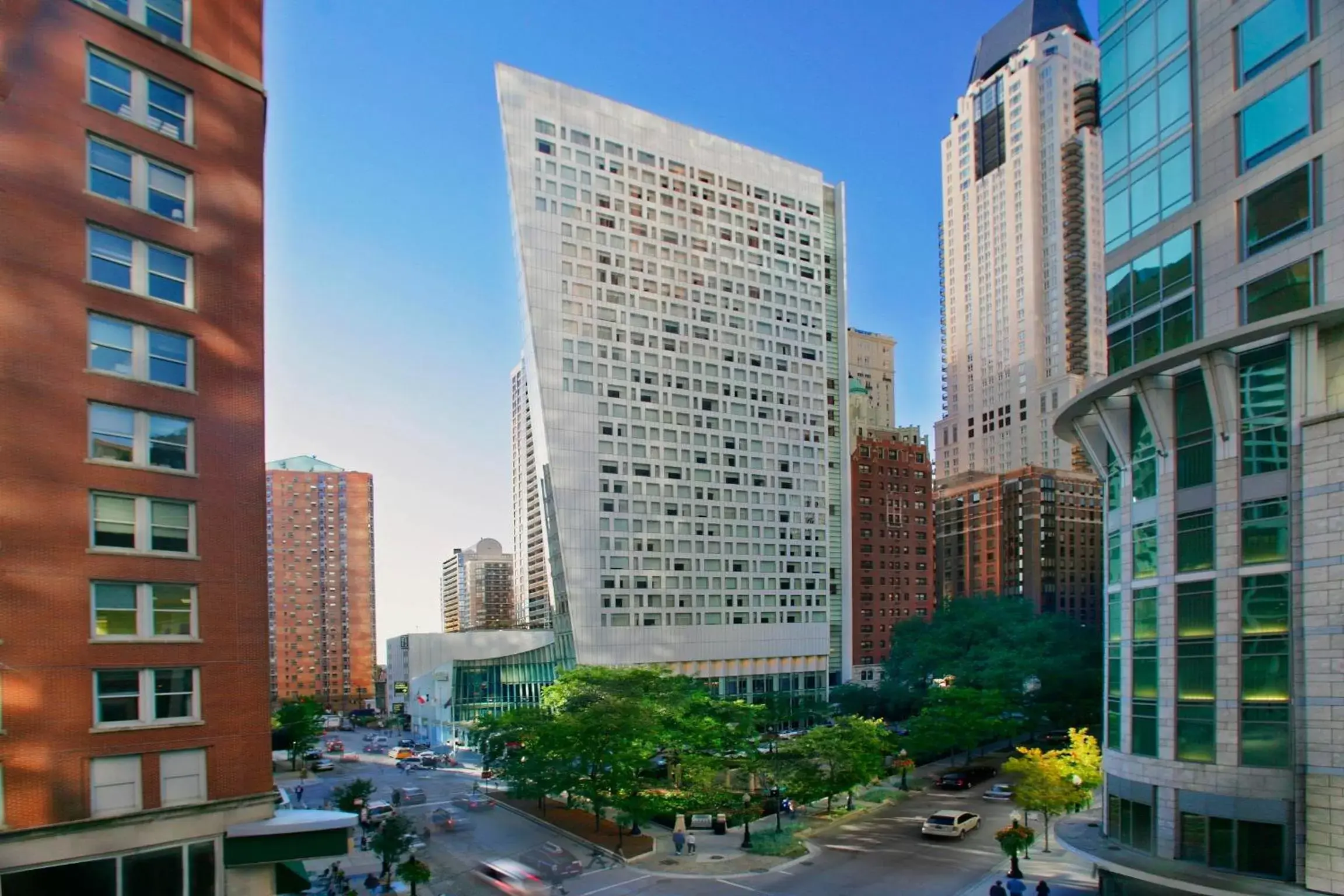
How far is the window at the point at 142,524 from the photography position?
72.6ft

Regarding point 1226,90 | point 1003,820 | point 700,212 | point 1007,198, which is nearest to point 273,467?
point 700,212

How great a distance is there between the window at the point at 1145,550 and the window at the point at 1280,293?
6.98m

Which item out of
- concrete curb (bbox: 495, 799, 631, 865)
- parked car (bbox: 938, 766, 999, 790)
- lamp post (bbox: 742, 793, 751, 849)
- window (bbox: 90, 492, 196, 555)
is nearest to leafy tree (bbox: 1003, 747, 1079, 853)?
lamp post (bbox: 742, 793, 751, 849)

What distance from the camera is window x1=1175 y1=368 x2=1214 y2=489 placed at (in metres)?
27.7

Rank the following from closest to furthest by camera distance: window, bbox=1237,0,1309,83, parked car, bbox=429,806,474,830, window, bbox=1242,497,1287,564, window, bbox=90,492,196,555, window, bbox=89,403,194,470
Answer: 1. window, bbox=90,492,196,555
2. window, bbox=89,403,194,470
3. window, bbox=1242,497,1287,564
4. window, bbox=1237,0,1309,83
5. parked car, bbox=429,806,474,830

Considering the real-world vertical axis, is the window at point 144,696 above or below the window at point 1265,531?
below

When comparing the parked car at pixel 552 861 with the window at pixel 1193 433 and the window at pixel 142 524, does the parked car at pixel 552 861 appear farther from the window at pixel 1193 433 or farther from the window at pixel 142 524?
the window at pixel 1193 433

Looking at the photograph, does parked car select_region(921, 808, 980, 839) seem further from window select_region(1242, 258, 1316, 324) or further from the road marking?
window select_region(1242, 258, 1316, 324)

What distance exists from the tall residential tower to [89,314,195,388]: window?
2704 cm

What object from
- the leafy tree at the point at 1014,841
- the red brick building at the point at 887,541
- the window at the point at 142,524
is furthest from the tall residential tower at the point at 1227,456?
the red brick building at the point at 887,541

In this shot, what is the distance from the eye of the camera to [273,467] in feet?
608

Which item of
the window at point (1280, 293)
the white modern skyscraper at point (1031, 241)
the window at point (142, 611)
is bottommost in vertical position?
the window at point (142, 611)

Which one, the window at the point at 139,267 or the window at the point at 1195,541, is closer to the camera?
the window at the point at 139,267

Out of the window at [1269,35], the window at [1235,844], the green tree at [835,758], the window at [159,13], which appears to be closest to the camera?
the window at [159,13]
